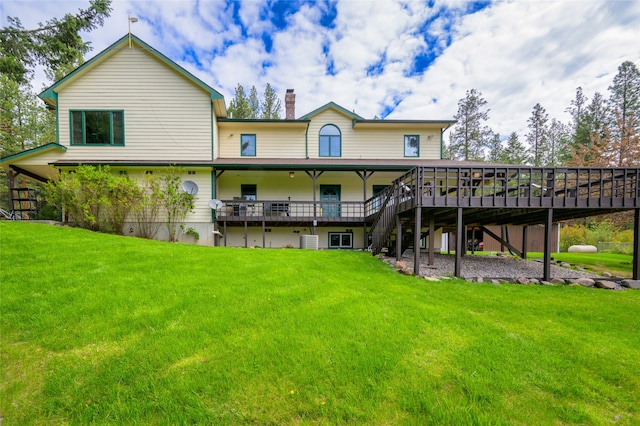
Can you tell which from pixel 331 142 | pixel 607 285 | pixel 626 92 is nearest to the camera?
pixel 607 285

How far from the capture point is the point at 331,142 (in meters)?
14.9

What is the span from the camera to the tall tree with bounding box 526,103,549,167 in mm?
31969

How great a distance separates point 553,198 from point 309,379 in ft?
28.9

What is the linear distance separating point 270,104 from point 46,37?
62.8ft

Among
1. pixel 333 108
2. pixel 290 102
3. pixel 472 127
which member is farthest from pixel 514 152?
pixel 290 102

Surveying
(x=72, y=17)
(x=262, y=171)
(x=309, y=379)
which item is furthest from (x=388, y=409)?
(x=72, y=17)

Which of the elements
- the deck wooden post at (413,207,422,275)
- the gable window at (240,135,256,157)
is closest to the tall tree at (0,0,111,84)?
the gable window at (240,135,256,157)

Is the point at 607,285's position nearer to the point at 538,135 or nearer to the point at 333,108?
the point at 333,108

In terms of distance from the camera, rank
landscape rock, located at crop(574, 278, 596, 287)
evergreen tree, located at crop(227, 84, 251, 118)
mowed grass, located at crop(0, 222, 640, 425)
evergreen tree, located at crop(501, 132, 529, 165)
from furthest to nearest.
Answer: evergreen tree, located at crop(501, 132, 529, 165)
evergreen tree, located at crop(227, 84, 251, 118)
landscape rock, located at crop(574, 278, 596, 287)
mowed grass, located at crop(0, 222, 640, 425)

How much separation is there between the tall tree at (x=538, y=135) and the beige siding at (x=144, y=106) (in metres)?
38.9

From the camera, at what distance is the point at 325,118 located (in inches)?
582

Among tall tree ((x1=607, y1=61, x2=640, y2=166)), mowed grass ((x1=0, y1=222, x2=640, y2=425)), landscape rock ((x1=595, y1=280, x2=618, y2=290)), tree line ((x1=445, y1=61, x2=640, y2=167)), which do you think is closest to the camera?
mowed grass ((x1=0, y1=222, x2=640, y2=425))

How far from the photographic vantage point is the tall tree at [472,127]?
98.2ft

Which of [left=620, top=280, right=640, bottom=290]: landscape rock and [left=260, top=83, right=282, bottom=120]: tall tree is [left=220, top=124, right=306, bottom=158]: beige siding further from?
[left=260, top=83, right=282, bottom=120]: tall tree
